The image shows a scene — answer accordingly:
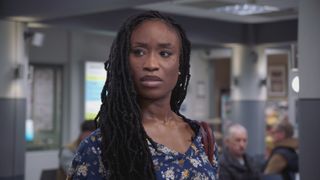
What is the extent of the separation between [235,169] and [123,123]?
13.1 feet

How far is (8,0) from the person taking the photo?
21.8 ft

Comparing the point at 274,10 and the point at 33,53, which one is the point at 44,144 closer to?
the point at 33,53

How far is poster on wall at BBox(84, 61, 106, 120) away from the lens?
30.9 ft

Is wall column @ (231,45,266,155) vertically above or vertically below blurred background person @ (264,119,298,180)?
above

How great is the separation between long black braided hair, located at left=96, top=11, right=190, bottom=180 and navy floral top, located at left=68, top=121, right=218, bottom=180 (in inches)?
0.9

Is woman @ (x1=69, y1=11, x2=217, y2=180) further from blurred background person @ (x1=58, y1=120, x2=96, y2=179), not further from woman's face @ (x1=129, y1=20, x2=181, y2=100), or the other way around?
blurred background person @ (x1=58, y1=120, x2=96, y2=179)

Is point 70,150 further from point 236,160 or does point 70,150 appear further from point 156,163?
point 156,163

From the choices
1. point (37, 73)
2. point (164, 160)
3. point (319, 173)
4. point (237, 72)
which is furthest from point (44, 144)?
point (164, 160)

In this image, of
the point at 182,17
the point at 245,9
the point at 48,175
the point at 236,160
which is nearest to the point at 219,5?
the point at 245,9

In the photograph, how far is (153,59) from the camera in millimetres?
1685

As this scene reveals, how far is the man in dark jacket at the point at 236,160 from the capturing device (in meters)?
5.44

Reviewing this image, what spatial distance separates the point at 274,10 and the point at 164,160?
6.74 metres

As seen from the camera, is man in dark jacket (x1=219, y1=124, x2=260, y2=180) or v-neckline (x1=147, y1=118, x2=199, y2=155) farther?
man in dark jacket (x1=219, y1=124, x2=260, y2=180)

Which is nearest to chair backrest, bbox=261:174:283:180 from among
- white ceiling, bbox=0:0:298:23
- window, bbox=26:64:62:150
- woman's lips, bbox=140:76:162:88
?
white ceiling, bbox=0:0:298:23
